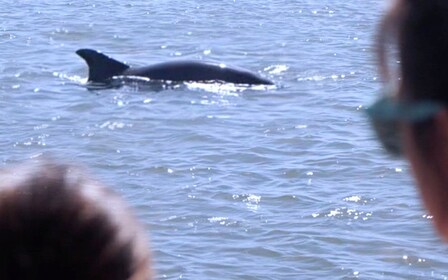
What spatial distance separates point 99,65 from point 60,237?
12830 mm

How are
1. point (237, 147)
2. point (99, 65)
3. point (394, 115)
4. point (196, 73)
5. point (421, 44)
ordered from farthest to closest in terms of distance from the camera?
point (196, 73), point (99, 65), point (237, 147), point (394, 115), point (421, 44)

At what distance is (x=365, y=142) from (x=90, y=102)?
324 centimetres

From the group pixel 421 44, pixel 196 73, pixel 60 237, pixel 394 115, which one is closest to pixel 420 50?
pixel 421 44

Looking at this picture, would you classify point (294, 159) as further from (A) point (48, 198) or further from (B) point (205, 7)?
(B) point (205, 7)

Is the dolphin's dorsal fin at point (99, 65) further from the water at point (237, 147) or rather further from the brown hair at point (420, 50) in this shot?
the brown hair at point (420, 50)

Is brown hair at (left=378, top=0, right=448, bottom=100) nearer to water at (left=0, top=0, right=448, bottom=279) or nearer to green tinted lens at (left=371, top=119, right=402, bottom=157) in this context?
green tinted lens at (left=371, top=119, right=402, bottom=157)

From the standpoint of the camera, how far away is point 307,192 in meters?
9.93

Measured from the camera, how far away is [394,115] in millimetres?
1745

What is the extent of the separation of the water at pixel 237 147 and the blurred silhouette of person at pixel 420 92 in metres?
2.84

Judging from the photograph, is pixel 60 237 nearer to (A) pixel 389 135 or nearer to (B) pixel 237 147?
(A) pixel 389 135

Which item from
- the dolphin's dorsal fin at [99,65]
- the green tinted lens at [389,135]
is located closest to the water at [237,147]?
the dolphin's dorsal fin at [99,65]

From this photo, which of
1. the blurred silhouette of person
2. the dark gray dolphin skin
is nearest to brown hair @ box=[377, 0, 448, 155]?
the blurred silhouette of person

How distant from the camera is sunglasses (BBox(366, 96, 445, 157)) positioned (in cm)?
166

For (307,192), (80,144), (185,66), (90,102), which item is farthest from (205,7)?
(307,192)
